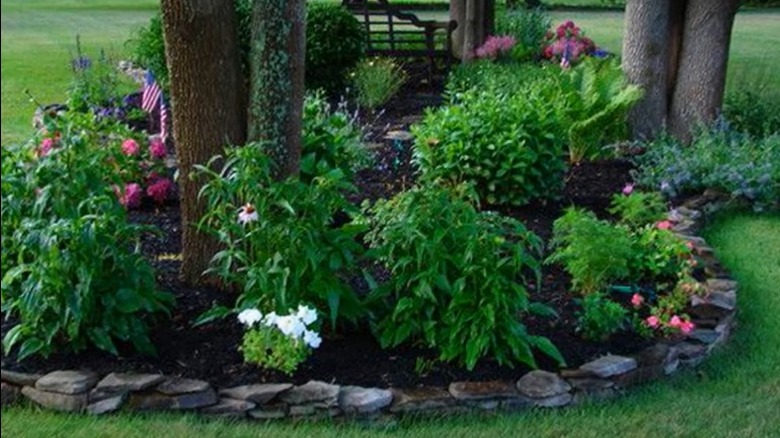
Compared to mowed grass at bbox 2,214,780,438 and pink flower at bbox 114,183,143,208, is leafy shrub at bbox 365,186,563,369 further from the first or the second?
pink flower at bbox 114,183,143,208

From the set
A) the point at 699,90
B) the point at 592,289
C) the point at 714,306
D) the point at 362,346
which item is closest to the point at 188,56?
the point at 362,346

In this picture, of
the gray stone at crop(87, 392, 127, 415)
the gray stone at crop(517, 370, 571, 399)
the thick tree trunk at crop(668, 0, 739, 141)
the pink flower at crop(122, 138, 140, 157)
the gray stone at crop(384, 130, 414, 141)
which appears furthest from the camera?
the gray stone at crop(384, 130, 414, 141)

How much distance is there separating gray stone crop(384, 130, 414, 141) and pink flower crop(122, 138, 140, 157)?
9.82 ft

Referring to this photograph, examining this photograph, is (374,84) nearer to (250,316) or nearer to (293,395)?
(250,316)

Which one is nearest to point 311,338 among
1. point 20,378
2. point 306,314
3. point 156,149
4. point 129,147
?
point 306,314

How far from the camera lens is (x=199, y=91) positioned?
15.6 ft

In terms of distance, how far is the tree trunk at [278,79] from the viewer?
4.61 m

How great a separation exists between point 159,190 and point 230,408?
3061mm

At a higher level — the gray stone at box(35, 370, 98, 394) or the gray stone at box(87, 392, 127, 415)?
the gray stone at box(35, 370, 98, 394)

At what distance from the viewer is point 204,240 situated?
16.1 ft

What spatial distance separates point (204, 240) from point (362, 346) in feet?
3.15

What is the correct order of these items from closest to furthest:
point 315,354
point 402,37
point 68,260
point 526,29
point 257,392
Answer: point 68,260 → point 257,392 → point 315,354 → point 402,37 → point 526,29

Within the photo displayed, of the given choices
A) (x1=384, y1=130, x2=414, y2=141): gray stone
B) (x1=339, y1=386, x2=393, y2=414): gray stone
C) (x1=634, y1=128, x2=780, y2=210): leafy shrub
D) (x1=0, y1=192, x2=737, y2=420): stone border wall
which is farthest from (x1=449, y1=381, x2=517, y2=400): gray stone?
(x1=384, y1=130, x2=414, y2=141): gray stone

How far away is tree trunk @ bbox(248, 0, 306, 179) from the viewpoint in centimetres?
461
